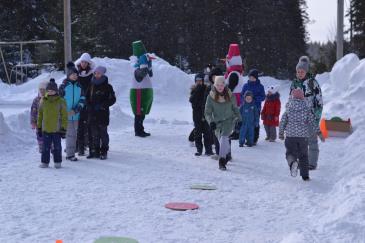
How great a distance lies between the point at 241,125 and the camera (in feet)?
37.6

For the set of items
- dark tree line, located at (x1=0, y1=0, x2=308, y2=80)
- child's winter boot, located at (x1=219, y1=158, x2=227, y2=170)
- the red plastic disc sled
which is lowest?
the red plastic disc sled

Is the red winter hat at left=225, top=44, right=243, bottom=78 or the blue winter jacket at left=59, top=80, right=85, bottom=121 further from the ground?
the red winter hat at left=225, top=44, right=243, bottom=78

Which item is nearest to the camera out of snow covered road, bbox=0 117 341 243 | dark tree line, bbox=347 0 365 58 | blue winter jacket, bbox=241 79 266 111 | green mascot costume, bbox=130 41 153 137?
snow covered road, bbox=0 117 341 243

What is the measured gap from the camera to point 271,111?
12.0 metres

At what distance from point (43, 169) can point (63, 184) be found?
1301mm

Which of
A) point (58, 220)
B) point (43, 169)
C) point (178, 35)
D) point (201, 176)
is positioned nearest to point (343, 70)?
point (201, 176)

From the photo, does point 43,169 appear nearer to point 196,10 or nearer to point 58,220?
point 58,220

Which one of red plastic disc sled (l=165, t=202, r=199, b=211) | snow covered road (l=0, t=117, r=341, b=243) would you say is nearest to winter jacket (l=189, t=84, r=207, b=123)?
snow covered road (l=0, t=117, r=341, b=243)

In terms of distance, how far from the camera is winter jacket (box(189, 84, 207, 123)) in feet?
33.3

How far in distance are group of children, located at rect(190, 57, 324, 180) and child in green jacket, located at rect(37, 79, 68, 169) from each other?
2425 mm

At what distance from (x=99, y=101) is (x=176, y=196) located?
330 centimetres

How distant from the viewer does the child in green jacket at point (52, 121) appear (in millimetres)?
8742

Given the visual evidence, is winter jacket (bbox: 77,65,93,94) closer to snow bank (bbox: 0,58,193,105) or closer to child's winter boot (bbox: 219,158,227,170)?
child's winter boot (bbox: 219,158,227,170)

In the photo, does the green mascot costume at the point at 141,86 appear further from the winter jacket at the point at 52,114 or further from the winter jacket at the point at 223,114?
the winter jacket at the point at 223,114
